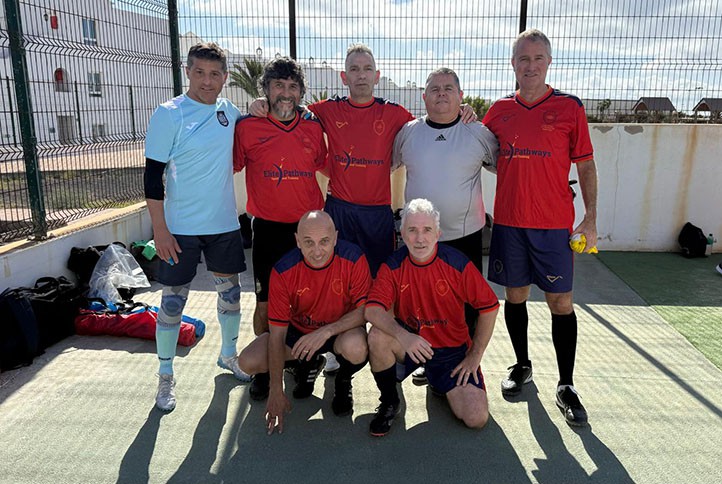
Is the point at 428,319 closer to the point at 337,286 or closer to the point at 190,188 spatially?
the point at 337,286

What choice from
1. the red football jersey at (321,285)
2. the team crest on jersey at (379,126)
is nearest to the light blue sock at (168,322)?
the red football jersey at (321,285)

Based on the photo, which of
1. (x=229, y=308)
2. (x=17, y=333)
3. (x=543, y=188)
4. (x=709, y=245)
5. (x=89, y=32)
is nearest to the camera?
(x=543, y=188)

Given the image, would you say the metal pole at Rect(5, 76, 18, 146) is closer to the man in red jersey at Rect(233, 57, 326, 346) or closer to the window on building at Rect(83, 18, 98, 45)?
the window on building at Rect(83, 18, 98, 45)

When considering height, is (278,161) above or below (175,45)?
below

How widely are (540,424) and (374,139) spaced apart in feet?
5.79

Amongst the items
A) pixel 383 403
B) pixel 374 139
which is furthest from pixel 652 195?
pixel 383 403

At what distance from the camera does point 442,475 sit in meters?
2.38

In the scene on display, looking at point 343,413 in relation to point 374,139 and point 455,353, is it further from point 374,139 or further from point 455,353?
point 374,139

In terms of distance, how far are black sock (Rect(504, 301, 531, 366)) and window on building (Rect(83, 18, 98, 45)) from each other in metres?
4.11

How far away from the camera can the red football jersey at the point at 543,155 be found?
282cm

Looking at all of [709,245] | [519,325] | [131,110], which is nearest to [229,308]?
[519,325]

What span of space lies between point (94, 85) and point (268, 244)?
136 inches

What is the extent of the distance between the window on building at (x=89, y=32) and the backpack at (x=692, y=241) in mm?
6312

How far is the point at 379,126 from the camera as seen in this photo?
3.15 metres
